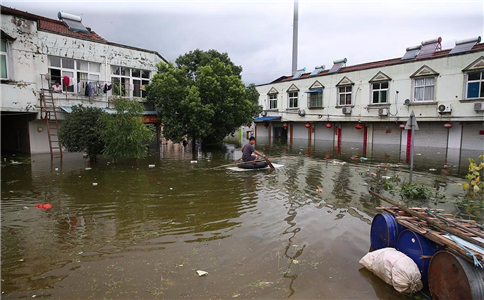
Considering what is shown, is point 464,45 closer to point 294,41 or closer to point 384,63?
point 384,63

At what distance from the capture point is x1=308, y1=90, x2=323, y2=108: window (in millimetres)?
30797

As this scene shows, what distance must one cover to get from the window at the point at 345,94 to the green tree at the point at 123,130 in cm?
2118

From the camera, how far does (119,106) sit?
41.6 feet

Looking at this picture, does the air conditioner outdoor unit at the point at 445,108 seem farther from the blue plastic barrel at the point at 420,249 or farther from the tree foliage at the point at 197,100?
the blue plastic barrel at the point at 420,249

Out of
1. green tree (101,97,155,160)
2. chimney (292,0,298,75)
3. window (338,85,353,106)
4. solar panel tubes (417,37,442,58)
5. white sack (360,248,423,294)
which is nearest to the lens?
white sack (360,248,423,294)

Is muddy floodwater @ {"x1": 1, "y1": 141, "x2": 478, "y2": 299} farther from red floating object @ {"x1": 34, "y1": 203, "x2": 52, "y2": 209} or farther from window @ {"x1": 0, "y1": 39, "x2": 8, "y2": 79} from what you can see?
window @ {"x1": 0, "y1": 39, "x2": 8, "y2": 79}

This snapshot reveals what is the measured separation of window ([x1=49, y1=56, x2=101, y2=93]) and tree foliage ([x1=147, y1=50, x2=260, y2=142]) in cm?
333

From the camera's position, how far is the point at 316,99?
31344mm

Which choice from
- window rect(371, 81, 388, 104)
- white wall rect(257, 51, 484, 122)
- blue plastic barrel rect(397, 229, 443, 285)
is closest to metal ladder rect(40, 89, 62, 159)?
blue plastic barrel rect(397, 229, 443, 285)

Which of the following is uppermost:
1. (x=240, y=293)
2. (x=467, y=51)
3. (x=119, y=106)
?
(x=467, y=51)

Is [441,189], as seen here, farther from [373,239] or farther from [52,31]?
[52,31]

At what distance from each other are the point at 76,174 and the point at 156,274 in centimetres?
873

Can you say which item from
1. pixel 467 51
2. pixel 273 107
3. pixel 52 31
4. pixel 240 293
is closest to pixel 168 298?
pixel 240 293

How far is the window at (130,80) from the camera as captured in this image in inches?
756
